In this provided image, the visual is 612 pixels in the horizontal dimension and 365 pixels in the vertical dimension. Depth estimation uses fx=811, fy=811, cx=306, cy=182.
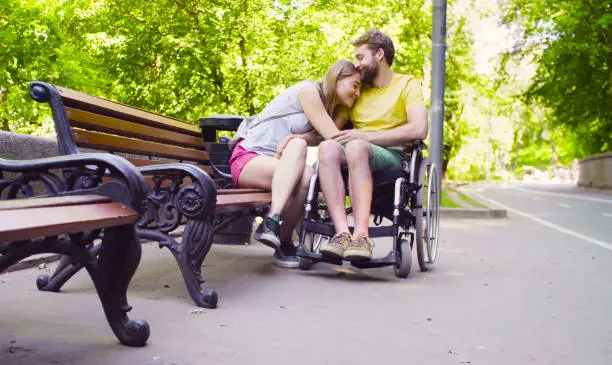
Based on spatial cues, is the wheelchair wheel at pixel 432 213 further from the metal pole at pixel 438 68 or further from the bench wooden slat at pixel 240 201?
the metal pole at pixel 438 68

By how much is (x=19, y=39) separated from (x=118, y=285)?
29.6 feet

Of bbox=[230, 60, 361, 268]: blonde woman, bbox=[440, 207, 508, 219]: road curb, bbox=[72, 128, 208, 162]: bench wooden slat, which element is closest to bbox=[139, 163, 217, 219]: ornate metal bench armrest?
bbox=[72, 128, 208, 162]: bench wooden slat

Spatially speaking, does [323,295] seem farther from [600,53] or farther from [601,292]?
[600,53]

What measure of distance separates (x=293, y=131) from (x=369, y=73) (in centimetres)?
70

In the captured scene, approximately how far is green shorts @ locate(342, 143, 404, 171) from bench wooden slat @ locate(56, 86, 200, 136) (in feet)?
4.83

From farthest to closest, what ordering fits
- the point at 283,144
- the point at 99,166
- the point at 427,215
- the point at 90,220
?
the point at 427,215 < the point at 283,144 < the point at 99,166 < the point at 90,220

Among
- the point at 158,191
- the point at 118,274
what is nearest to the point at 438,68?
the point at 158,191

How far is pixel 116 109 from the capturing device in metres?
4.80

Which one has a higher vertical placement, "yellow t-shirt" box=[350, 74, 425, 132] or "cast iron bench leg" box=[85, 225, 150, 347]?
"yellow t-shirt" box=[350, 74, 425, 132]

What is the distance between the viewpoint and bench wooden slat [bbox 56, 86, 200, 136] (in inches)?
167

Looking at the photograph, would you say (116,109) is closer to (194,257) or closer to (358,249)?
(194,257)

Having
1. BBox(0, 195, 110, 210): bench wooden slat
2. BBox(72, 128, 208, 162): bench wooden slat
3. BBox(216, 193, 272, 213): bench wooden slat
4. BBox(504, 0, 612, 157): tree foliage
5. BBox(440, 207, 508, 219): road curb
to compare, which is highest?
BBox(504, 0, 612, 157): tree foliage

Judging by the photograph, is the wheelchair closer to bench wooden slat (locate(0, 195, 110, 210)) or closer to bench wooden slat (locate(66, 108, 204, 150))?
bench wooden slat (locate(66, 108, 204, 150))

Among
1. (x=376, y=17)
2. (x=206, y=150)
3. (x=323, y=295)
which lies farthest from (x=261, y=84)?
(x=323, y=295)
